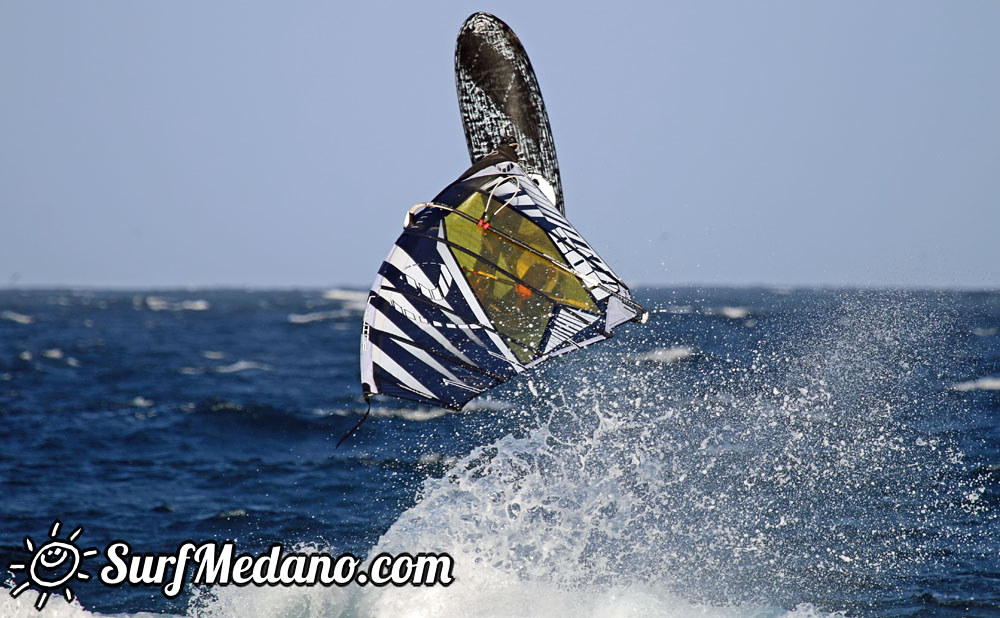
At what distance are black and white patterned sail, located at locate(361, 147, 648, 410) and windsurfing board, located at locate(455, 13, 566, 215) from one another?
1.17 m

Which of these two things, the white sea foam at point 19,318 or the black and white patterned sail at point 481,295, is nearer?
the black and white patterned sail at point 481,295

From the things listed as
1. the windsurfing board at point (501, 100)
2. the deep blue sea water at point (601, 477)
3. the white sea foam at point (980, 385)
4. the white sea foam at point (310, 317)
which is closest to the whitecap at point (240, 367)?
the deep blue sea water at point (601, 477)

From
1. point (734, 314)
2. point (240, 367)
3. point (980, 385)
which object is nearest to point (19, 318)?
point (240, 367)

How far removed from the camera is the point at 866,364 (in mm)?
13312

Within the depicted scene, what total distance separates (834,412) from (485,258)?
6.43 meters

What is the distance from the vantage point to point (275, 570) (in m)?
7.59

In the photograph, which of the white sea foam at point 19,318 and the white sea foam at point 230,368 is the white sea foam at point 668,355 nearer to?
the white sea foam at point 230,368

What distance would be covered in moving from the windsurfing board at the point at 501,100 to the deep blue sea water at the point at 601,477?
10.1ft

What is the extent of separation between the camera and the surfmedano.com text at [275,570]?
24.1 ft

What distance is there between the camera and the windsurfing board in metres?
8.55

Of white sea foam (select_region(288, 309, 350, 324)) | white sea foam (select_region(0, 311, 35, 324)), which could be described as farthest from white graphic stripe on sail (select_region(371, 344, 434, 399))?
white sea foam (select_region(0, 311, 35, 324))

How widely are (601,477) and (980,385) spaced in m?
7.15

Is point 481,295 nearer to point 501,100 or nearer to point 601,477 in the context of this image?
point 501,100

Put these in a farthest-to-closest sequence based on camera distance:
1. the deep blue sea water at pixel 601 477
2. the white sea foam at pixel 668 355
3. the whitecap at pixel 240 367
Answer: the whitecap at pixel 240 367, the white sea foam at pixel 668 355, the deep blue sea water at pixel 601 477
